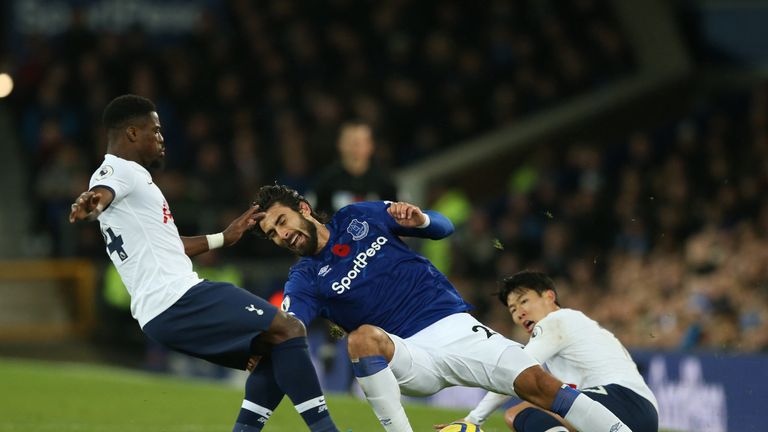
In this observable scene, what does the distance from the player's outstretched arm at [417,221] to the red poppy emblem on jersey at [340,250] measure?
1.03ft

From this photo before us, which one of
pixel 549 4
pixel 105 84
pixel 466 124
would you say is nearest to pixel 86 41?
pixel 105 84

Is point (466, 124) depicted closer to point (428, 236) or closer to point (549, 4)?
point (549, 4)

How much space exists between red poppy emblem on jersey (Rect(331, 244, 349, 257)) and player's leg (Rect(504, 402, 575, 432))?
1232 millimetres

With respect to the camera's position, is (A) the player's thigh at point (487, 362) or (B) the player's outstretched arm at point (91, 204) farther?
(A) the player's thigh at point (487, 362)

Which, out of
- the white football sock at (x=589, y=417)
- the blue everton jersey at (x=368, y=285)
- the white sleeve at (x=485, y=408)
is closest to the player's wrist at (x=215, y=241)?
the blue everton jersey at (x=368, y=285)

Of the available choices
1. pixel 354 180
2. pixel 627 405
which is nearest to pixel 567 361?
pixel 627 405

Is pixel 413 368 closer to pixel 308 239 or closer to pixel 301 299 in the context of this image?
pixel 301 299

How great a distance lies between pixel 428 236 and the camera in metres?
7.45

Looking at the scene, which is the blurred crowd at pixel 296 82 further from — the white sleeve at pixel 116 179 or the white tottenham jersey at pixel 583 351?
the white sleeve at pixel 116 179

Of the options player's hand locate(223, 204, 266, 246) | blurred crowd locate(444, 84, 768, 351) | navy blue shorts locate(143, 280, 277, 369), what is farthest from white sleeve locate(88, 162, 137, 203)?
blurred crowd locate(444, 84, 768, 351)

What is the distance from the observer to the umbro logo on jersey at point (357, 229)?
7289mm

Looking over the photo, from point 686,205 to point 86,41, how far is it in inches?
387

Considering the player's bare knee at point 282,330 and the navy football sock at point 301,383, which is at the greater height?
the player's bare knee at point 282,330

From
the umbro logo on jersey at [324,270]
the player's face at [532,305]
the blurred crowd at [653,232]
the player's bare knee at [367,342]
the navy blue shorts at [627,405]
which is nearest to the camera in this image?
the player's bare knee at [367,342]
